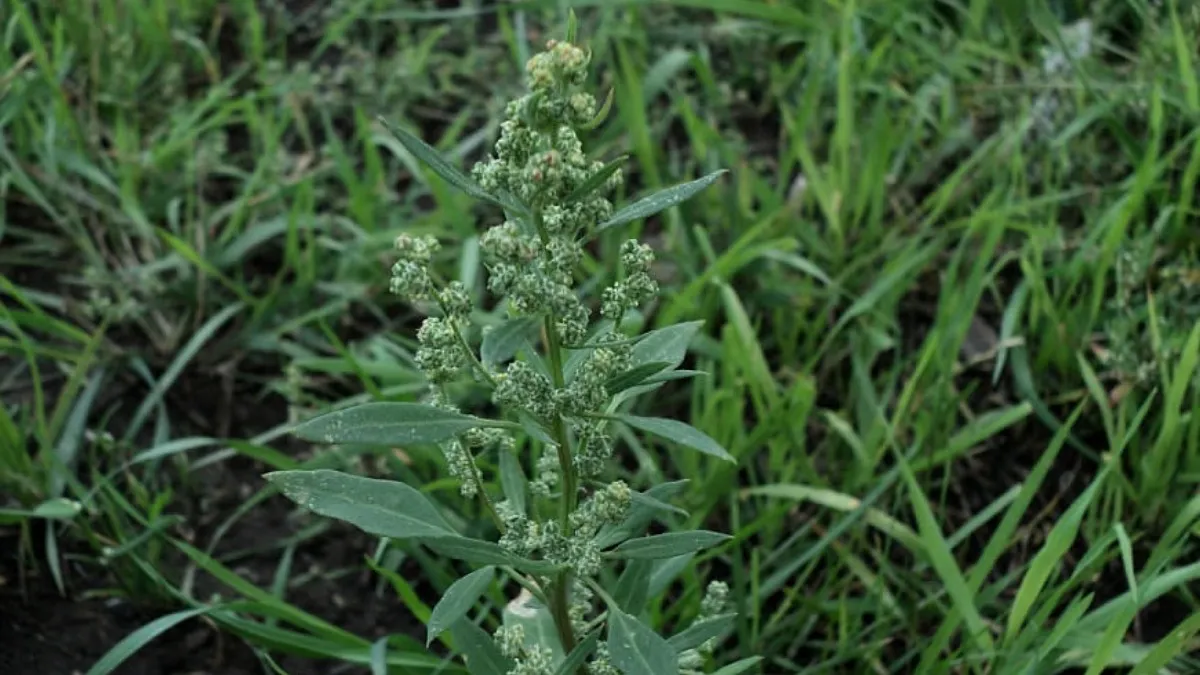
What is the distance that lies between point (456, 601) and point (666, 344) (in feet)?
1.05

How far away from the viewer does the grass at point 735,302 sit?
173 centimetres

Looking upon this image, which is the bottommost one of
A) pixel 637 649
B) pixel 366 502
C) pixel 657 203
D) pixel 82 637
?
pixel 82 637

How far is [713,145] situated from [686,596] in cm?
92

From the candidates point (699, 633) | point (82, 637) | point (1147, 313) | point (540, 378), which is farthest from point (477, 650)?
point (1147, 313)

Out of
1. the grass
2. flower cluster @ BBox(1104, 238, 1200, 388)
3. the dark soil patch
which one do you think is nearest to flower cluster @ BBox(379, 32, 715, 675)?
the grass

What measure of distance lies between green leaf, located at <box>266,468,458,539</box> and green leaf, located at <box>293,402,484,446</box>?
1.8 inches

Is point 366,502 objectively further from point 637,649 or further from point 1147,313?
point 1147,313

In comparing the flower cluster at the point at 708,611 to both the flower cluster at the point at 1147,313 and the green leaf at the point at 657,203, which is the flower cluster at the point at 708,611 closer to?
the green leaf at the point at 657,203

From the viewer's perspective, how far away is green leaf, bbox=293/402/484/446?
3.63 feet

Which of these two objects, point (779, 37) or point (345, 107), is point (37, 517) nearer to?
point (345, 107)

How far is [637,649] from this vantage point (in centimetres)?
116

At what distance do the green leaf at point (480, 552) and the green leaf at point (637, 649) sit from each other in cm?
9

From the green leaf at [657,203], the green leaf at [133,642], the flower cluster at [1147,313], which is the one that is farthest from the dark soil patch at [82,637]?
the flower cluster at [1147,313]

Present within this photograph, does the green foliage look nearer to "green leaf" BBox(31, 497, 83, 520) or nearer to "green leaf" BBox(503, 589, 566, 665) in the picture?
"green leaf" BBox(503, 589, 566, 665)
